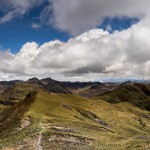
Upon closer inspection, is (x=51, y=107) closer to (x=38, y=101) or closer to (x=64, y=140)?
(x=38, y=101)

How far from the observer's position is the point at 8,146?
101500 mm

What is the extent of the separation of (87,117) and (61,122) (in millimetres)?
56944

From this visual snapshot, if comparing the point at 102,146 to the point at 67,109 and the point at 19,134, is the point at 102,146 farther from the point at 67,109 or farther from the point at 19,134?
the point at 67,109

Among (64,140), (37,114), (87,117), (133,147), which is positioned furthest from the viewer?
(87,117)

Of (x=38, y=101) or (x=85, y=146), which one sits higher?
(x=38, y=101)

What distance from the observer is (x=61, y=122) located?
458 feet

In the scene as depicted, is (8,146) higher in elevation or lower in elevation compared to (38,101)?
lower

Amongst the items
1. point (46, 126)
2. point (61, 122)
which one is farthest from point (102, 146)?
point (61, 122)

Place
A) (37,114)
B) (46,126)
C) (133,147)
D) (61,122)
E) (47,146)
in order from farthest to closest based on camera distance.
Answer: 1. (37,114)
2. (61,122)
3. (46,126)
4. (47,146)
5. (133,147)

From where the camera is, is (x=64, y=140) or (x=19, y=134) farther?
(x=19, y=134)

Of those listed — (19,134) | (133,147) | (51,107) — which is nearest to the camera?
(133,147)

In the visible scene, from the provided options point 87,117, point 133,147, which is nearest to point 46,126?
point 133,147

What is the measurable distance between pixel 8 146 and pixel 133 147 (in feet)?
132

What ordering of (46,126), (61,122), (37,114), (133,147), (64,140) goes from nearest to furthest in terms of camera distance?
(133,147), (64,140), (46,126), (61,122), (37,114)
